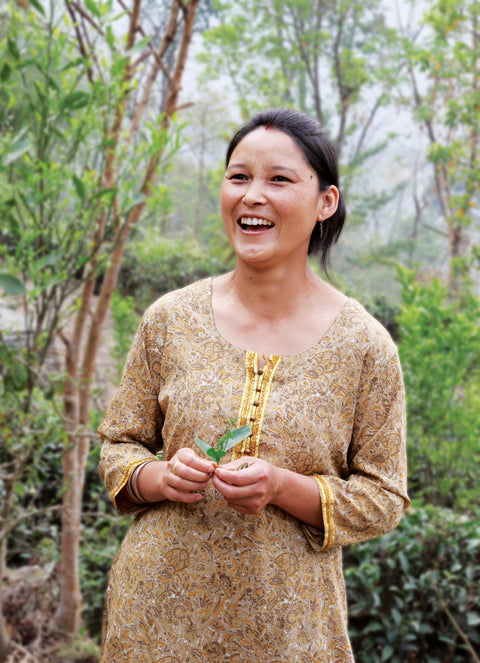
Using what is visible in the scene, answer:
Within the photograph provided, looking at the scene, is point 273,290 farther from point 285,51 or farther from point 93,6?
point 285,51

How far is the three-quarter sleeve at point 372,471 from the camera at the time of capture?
1086mm

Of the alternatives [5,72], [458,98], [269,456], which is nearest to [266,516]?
Answer: [269,456]

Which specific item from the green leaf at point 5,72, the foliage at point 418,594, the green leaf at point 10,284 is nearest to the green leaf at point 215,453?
the green leaf at point 10,284

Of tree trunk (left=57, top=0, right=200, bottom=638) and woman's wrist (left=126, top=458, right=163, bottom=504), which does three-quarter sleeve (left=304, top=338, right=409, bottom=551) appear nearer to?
woman's wrist (left=126, top=458, right=163, bottom=504)

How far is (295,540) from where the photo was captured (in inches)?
43.6

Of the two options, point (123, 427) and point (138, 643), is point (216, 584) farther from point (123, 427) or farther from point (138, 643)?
point (123, 427)

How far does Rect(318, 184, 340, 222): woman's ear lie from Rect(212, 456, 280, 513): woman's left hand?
0.49 m

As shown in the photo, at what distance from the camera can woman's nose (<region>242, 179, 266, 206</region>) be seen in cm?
109

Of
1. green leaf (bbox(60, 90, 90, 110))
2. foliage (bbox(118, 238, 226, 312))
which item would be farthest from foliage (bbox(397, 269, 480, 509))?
foliage (bbox(118, 238, 226, 312))

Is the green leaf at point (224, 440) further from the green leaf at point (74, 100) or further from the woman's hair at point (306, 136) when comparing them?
the green leaf at point (74, 100)

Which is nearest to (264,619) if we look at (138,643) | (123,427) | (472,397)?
(138,643)

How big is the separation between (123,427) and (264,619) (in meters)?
0.43

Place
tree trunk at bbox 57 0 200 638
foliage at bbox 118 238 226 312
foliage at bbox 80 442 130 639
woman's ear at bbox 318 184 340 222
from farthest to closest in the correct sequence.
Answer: foliage at bbox 118 238 226 312
foliage at bbox 80 442 130 639
tree trunk at bbox 57 0 200 638
woman's ear at bbox 318 184 340 222

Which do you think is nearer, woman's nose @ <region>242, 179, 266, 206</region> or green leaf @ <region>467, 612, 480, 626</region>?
woman's nose @ <region>242, 179, 266, 206</region>
